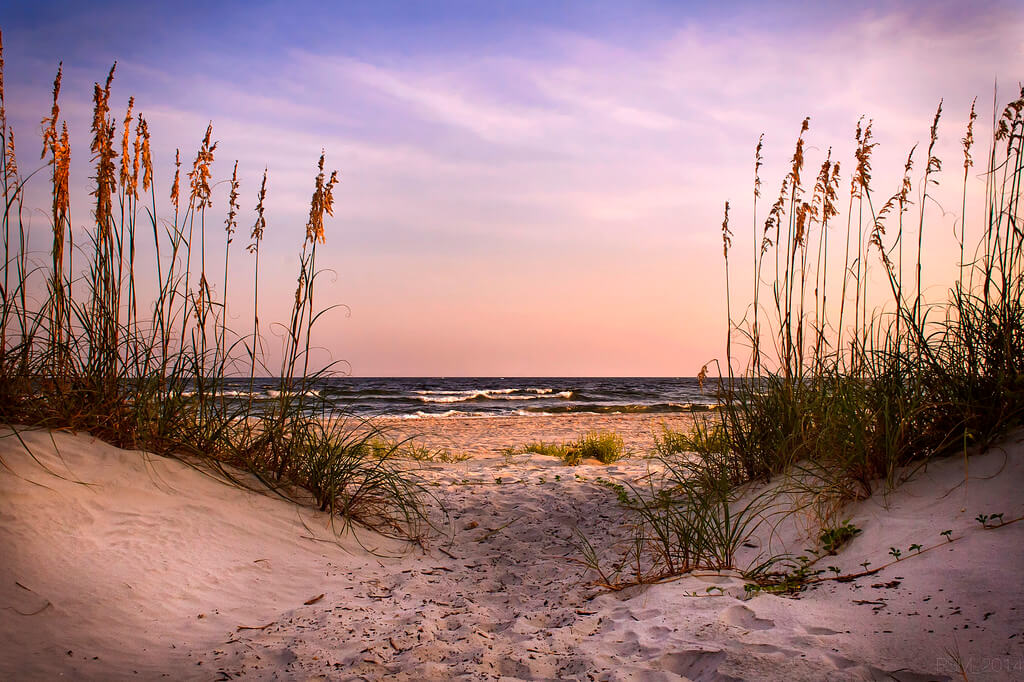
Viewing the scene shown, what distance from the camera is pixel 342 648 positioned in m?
2.46

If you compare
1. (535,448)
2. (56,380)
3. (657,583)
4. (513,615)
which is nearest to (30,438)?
(56,380)

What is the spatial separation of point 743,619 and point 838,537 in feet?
3.11

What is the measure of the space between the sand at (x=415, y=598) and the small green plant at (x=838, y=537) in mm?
63

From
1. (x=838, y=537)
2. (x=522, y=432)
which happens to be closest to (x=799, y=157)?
(x=838, y=537)

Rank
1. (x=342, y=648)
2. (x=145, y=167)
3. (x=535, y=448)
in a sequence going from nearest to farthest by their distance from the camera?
1. (x=342, y=648)
2. (x=145, y=167)
3. (x=535, y=448)

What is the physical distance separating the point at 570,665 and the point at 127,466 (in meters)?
2.72

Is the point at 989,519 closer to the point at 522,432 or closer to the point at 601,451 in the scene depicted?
the point at 601,451

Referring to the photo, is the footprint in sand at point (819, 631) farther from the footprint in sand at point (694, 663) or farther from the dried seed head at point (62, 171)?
the dried seed head at point (62, 171)

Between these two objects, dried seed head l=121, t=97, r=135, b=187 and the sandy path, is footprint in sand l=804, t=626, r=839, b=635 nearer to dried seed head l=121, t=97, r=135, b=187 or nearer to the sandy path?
the sandy path

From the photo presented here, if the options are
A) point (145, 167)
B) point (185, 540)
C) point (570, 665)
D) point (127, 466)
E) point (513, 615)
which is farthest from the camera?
point (145, 167)

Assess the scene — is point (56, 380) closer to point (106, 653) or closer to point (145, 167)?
point (145, 167)

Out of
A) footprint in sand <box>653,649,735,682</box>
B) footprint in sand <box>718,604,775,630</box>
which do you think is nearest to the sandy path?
footprint in sand <box>653,649,735,682</box>

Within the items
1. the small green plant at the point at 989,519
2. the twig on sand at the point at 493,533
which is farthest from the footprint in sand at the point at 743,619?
the twig on sand at the point at 493,533

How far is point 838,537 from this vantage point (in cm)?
308
